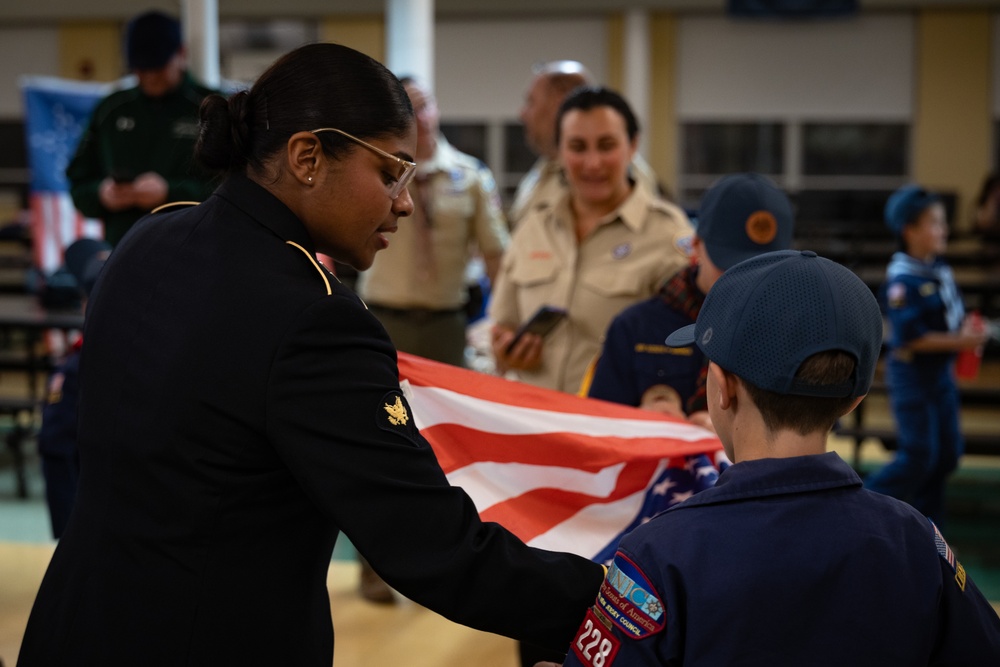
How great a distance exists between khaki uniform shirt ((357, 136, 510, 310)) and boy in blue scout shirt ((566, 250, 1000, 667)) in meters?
3.22

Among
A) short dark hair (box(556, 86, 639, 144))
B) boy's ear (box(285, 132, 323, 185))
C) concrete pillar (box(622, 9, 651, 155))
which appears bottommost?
boy's ear (box(285, 132, 323, 185))

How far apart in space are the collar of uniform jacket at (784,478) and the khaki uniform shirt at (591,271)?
1.83 metres

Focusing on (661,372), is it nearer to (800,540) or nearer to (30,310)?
(800,540)

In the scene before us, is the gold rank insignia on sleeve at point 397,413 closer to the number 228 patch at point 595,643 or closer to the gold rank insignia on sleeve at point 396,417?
the gold rank insignia on sleeve at point 396,417

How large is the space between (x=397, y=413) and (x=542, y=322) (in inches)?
71.3

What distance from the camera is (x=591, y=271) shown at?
10.6 feet

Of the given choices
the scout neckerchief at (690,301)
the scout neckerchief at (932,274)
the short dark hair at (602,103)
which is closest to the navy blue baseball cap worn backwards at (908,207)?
the scout neckerchief at (932,274)

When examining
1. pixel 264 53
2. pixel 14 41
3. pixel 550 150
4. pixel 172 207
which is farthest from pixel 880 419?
pixel 14 41

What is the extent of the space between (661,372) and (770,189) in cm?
49

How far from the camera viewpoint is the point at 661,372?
8.20 ft

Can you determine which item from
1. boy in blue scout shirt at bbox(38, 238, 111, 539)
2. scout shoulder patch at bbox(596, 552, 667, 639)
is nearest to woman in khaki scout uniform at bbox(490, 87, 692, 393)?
boy in blue scout shirt at bbox(38, 238, 111, 539)

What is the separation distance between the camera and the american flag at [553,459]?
2.15 m

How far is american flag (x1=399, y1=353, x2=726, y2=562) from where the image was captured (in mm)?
2148

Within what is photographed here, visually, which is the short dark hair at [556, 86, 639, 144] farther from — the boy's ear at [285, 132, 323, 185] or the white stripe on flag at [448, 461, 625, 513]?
the boy's ear at [285, 132, 323, 185]
